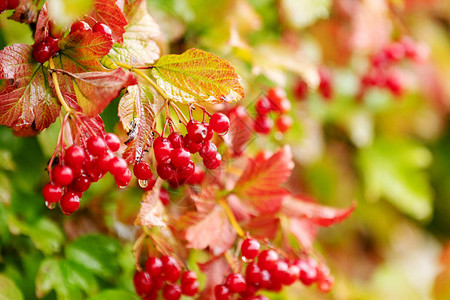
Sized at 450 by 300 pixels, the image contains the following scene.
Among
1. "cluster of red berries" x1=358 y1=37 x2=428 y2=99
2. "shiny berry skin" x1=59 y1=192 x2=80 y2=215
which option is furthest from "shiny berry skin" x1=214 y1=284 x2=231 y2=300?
"cluster of red berries" x1=358 y1=37 x2=428 y2=99

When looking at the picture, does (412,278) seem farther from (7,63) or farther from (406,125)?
(7,63)

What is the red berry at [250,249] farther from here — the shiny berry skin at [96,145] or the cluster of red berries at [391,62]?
the cluster of red berries at [391,62]

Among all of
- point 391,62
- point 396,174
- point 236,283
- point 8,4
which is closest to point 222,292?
point 236,283

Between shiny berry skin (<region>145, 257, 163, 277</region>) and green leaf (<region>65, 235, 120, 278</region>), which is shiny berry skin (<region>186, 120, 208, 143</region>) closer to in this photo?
shiny berry skin (<region>145, 257, 163, 277</region>)

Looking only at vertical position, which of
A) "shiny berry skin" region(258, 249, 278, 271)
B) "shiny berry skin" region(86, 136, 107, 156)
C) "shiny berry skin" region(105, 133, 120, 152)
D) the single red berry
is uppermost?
"shiny berry skin" region(86, 136, 107, 156)

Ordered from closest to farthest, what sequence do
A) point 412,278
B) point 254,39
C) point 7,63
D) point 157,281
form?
point 7,63 → point 157,281 → point 254,39 → point 412,278

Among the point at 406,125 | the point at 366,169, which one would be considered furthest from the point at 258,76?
the point at 406,125

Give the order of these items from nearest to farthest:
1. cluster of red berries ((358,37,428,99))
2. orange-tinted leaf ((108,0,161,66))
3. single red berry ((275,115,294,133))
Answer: orange-tinted leaf ((108,0,161,66)) → single red berry ((275,115,294,133)) → cluster of red berries ((358,37,428,99))

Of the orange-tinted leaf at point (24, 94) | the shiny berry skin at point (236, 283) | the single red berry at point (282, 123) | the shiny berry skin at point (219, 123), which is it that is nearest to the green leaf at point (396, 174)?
the single red berry at point (282, 123)
